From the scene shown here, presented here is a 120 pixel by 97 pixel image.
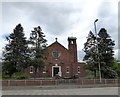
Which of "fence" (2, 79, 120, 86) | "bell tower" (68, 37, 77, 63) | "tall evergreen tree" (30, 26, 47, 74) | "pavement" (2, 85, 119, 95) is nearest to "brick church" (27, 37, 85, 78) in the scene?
"bell tower" (68, 37, 77, 63)

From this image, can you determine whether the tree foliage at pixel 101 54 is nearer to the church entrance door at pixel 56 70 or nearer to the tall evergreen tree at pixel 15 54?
the tall evergreen tree at pixel 15 54

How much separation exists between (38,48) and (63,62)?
15.2 m

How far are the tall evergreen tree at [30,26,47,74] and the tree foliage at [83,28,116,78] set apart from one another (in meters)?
7.94

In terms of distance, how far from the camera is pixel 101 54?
44.7m

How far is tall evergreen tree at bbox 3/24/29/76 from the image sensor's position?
43812 millimetres

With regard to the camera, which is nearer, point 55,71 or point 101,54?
point 101,54

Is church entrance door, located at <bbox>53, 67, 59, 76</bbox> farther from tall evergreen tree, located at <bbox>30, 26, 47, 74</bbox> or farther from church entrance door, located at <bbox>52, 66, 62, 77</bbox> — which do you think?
tall evergreen tree, located at <bbox>30, 26, 47, 74</bbox>

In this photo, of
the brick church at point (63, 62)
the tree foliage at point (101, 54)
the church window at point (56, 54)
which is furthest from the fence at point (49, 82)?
the church window at point (56, 54)

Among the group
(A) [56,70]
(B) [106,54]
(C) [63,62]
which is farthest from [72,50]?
(B) [106,54]

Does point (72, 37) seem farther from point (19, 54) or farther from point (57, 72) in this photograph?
point (19, 54)

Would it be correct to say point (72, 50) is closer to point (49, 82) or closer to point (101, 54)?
point (101, 54)

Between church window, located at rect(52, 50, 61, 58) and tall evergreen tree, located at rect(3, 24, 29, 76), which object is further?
church window, located at rect(52, 50, 61, 58)

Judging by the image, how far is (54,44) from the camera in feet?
201

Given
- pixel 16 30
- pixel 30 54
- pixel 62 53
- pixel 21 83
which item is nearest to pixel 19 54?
pixel 30 54
